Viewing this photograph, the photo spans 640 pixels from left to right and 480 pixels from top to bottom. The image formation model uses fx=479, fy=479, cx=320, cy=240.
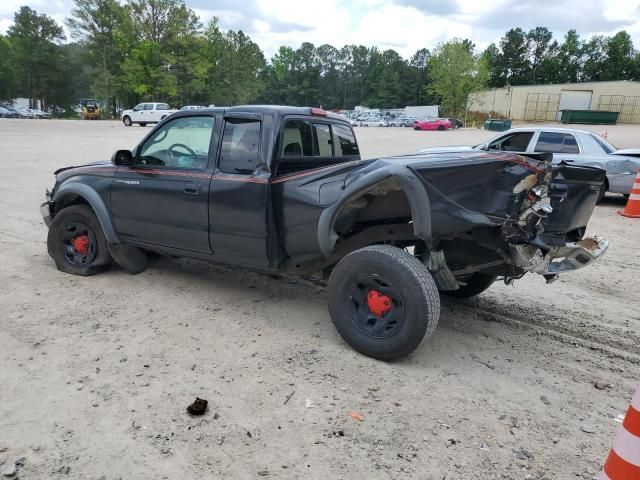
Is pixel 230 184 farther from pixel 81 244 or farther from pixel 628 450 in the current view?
pixel 628 450

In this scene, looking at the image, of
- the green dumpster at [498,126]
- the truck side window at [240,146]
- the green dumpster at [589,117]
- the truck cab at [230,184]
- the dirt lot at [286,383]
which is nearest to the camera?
the dirt lot at [286,383]

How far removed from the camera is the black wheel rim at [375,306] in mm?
3473

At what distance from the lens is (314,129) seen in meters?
4.61

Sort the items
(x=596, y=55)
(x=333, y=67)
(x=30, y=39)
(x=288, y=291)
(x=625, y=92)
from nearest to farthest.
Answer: (x=288, y=291) < (x=625, y=92) < (x=30, y=39) < (x=596, y=55) < (x=333, y=67)

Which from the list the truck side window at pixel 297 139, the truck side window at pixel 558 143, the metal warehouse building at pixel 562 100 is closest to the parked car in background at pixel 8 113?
the metal warehouse building at pixel 562 100

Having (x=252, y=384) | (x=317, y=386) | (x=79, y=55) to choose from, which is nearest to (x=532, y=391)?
(x=317, y=386)

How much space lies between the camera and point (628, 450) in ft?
6.37

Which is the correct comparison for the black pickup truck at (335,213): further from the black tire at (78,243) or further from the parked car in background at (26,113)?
the parked car in background at (26,113)

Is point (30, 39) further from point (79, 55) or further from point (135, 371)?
point (135, 371)

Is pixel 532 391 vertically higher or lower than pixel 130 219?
lower

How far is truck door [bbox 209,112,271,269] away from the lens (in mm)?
4016

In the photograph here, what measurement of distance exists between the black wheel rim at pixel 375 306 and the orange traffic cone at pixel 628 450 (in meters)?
1.59

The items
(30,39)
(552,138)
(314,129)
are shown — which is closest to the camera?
(314,129)

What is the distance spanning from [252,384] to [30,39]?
83.6 m
